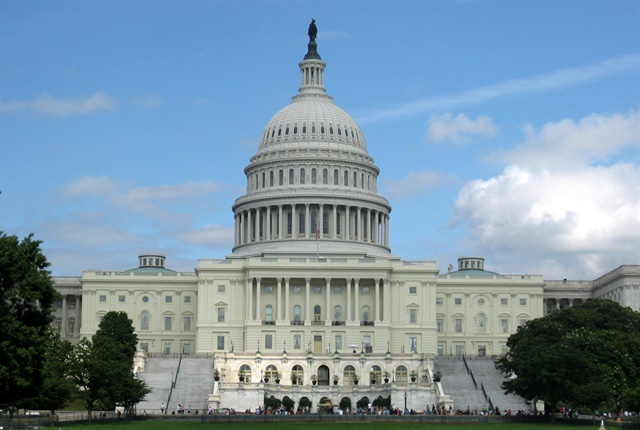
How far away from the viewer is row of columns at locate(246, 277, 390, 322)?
575ft

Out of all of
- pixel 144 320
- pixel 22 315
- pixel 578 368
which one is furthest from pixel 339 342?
pixel 22 315

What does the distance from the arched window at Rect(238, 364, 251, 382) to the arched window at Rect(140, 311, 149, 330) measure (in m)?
31.1

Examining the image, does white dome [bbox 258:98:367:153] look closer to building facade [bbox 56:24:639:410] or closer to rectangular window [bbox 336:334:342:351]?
building facade [bbox 56:24:639:410]

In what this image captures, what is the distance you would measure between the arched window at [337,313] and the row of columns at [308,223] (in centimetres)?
1463

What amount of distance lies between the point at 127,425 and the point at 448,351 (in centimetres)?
8488

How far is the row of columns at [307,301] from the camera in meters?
175

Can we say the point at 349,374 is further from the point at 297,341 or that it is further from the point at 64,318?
the point at 64,318

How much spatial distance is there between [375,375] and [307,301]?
67.2ft

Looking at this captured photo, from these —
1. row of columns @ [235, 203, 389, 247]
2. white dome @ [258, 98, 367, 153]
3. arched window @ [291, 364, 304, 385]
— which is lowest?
arched window @ [291, 364, 304, 385]

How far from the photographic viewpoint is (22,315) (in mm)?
91125

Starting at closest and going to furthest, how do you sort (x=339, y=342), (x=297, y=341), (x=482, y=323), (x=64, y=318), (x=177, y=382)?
(x=177, y=382) → (x=297, y=341) → (x=339, y=342) → (x=482, y=323) → (x=64, y=318)

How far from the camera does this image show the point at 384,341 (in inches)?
6845

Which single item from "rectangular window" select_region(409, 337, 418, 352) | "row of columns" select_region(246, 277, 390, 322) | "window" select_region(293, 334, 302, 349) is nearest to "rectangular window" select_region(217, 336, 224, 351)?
"row of columns" select_region(246, 277, 390, 322)

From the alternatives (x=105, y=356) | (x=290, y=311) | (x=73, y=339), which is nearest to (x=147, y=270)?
(x=73, y=339)
